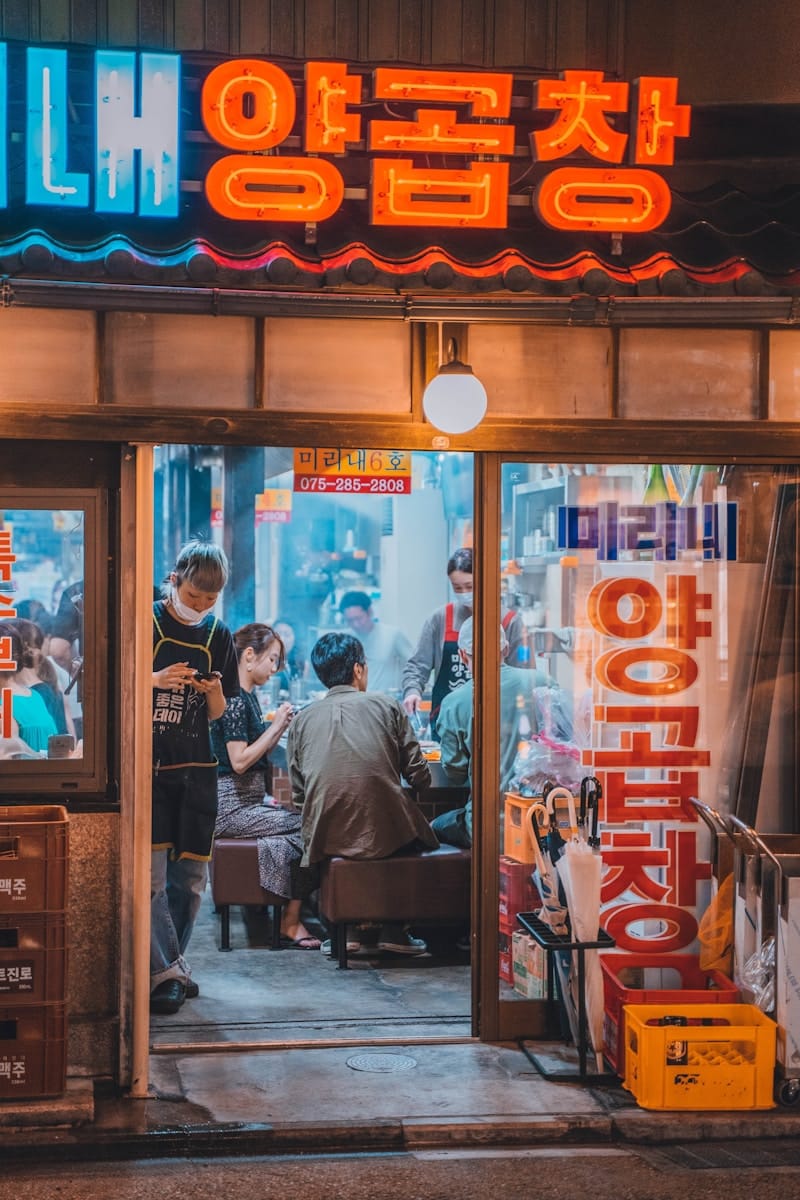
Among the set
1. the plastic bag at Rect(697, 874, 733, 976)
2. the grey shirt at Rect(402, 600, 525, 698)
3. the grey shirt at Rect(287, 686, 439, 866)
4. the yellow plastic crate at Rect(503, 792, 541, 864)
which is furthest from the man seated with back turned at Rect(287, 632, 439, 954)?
the plastic bag at Rect(697, 874, 733, 976)

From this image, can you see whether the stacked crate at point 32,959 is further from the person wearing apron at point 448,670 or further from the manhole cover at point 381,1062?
the person wearing apron at point 448,670

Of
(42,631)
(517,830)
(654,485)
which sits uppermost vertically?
(654,485)

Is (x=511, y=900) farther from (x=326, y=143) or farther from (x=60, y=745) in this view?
(x=326, y=143)

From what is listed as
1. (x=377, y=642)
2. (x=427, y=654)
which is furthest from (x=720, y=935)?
(x=377, y=642)

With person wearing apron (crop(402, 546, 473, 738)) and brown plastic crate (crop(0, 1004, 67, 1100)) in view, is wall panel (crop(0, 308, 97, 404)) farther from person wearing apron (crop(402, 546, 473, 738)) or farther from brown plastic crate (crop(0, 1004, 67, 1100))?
person wearing apron (crop(402, 546, 473, 738))

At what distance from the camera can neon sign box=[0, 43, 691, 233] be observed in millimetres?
6836

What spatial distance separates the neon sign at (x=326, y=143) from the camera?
6.84m

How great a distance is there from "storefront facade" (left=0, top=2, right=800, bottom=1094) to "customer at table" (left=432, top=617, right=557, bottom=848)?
0.17m

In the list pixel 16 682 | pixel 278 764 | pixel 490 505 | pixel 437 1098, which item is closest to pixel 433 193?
pixel 490 505

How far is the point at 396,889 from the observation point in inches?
352

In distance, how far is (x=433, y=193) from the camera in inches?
274

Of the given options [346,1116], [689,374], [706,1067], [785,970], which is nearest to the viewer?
[346,1116]

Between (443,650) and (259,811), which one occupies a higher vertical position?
(443,650)

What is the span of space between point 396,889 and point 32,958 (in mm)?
3041
